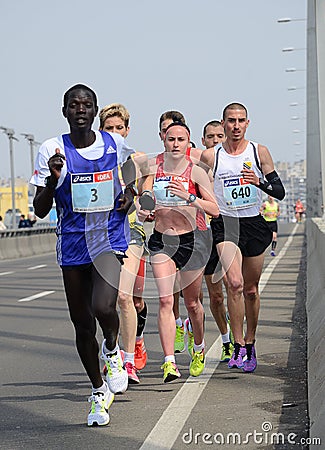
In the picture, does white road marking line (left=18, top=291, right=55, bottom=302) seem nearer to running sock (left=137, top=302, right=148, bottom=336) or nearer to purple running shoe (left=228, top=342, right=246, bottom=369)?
running sock (left=137, top=302, right=148, bottom=336)

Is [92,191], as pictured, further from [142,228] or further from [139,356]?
[139,356]

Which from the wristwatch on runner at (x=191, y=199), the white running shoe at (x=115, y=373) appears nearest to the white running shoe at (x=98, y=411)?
the white running shoe at (x=115, y=373)

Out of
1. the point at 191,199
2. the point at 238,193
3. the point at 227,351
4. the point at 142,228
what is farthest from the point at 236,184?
the point at 227,351

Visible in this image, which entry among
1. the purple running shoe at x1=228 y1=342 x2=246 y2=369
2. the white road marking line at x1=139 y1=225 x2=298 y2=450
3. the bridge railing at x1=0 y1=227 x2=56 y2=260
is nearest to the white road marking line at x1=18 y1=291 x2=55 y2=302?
the white road marking line at x1=139 y1=225 x2=298 y2=450

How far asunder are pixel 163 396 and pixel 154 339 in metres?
3.65

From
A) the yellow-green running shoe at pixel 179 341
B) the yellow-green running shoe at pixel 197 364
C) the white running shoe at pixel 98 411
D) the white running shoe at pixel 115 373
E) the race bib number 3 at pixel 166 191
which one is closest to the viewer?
the white running shoe at pixel 98 411

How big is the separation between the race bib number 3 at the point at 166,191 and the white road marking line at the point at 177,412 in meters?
1.38

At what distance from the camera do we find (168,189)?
27.2ft

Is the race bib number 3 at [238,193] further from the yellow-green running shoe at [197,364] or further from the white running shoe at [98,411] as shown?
the white running shoe at [98,411]

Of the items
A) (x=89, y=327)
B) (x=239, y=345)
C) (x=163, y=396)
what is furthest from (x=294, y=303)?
(x=89, y=327)

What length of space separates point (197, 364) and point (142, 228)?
3.86 feet

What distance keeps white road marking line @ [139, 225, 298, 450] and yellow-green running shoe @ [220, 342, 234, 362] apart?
0.06 meters

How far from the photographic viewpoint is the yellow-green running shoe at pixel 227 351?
30.5ft

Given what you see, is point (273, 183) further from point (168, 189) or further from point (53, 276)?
point (53, 276)
